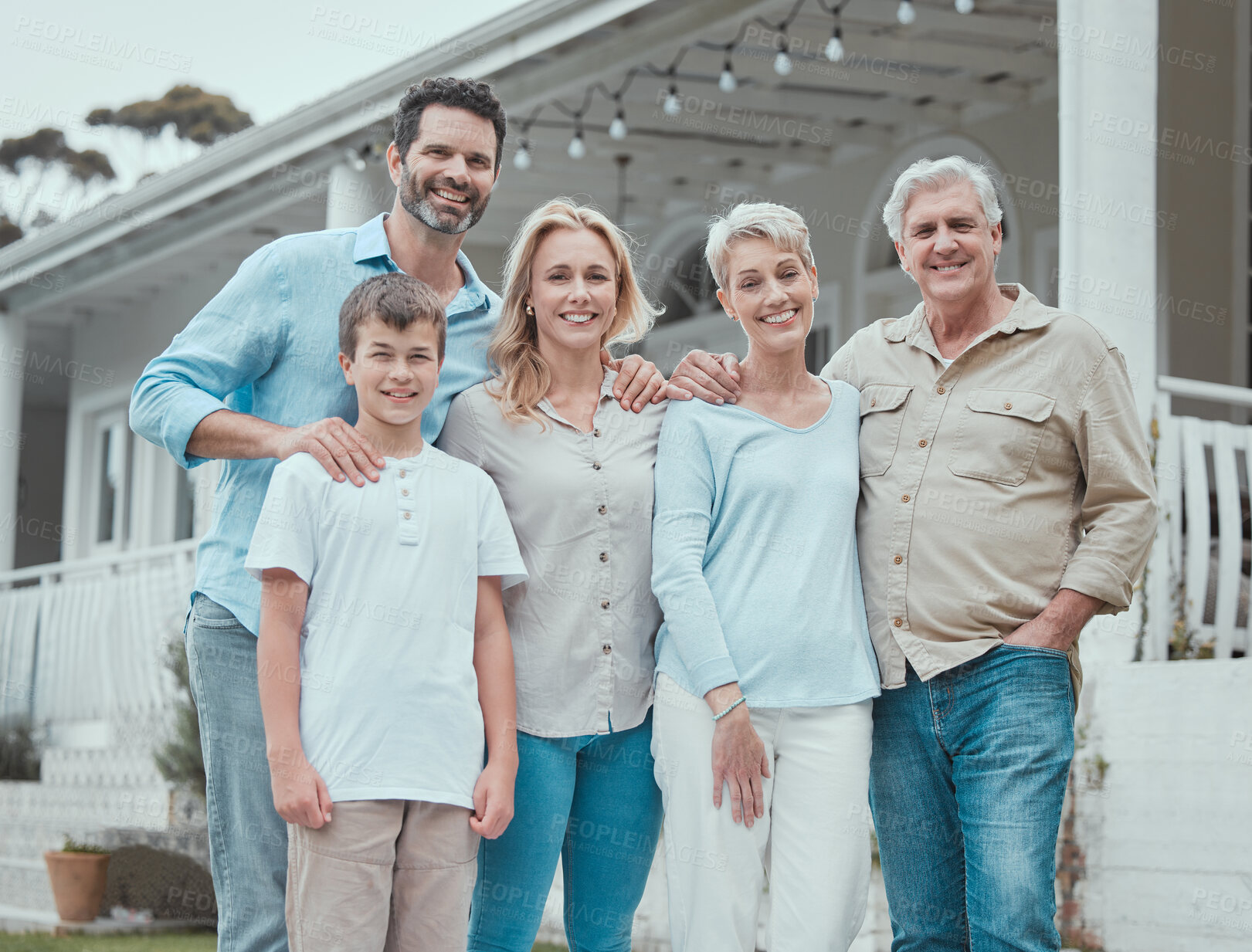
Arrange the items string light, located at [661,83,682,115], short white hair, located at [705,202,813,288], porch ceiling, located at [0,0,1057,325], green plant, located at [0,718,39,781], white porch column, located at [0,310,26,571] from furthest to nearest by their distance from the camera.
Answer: white porch column, located at [0,310,26,571]
green plant, located at [0,718,39,781]
string light, located at [661,83,682,115]
porch ceiling, located at [0,0,1057,325]
short white hair, located at [705,202,813,288]

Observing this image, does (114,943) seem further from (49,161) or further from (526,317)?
(49,161)

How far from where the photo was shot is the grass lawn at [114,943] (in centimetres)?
665

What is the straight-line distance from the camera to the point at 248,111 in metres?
39.3

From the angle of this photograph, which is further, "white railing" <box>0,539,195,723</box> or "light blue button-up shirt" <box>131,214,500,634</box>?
"white railing" <box>0,539,195,723</box>

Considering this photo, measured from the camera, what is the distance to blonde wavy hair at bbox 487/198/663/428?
112 inches

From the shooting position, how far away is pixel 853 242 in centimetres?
966

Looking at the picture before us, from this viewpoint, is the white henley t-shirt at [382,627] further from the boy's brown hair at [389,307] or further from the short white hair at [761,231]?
the short white hair at [761,231]

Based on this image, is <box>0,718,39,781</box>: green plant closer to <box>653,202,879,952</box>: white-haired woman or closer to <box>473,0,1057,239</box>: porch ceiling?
<box>473,0,1057,239</box>: porch ceiling

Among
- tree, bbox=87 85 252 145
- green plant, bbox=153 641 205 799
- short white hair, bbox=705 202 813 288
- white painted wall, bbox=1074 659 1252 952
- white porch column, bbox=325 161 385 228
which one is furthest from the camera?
tree, bbox=87 85 252 145

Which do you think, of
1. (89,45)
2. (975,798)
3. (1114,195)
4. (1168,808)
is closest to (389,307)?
(975,798)

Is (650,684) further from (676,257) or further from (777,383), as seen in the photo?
(676,257)

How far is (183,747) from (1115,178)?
6.13 m

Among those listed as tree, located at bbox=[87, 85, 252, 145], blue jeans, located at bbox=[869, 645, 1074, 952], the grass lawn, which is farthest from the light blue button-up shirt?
tree, located at bbox=[87, 85, 252, 145]

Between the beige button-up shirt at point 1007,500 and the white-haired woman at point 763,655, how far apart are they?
108 millimetres
